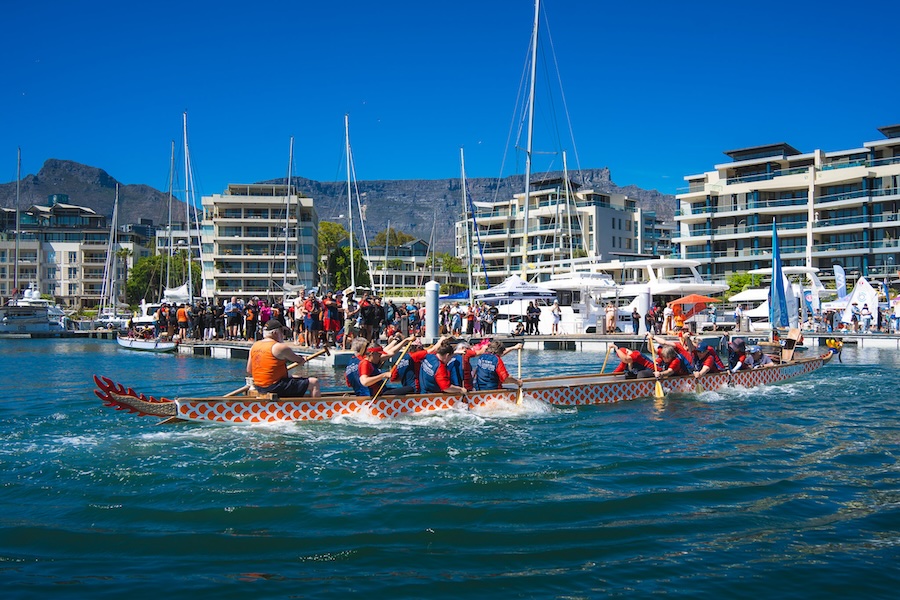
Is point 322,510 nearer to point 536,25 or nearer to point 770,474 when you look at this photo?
point 770,474

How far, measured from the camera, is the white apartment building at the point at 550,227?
99000 mm

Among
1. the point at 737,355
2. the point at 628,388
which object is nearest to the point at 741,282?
the point at 737,355

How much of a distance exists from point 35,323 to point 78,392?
143 ft

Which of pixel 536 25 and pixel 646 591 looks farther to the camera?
pixel 536 25

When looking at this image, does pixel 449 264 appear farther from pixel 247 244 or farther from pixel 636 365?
pixel 636 365

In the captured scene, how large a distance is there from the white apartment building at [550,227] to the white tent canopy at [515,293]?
44030 millimetres

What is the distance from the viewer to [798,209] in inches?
3046

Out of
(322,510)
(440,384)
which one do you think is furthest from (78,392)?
(322,510)

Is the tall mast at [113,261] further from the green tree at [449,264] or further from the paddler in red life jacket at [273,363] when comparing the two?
the green tree at [449,264]

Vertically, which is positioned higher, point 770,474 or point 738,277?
point 738,277

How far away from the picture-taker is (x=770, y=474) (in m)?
11.3

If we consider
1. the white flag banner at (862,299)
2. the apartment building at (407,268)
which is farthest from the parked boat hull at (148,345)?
the apartment building at (407,268)

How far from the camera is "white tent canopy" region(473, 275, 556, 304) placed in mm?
46188

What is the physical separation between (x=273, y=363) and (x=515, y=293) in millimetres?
34617
